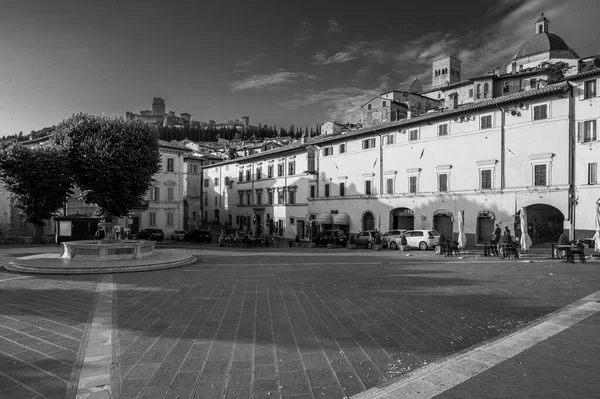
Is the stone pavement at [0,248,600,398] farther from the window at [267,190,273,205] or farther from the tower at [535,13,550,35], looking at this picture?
the tower at [535,13,550,35]

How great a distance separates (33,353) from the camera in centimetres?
606

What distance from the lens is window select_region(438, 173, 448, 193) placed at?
31641mm

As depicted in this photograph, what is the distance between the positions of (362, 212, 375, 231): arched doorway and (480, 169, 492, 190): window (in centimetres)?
1122

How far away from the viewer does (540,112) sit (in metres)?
26.1

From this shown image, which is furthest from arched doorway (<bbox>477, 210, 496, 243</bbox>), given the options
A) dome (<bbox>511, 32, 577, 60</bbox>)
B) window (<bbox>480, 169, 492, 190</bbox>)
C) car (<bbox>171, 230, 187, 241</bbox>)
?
dome (<bbox>511, 32, 577, 60</bbox>)

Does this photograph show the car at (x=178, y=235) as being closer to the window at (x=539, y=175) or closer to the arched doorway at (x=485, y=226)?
the arched doorway at (x=485, y=226)

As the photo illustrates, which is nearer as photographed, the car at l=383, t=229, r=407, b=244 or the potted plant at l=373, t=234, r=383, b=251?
the potted plant at l=373, t=234, r=383, b=251

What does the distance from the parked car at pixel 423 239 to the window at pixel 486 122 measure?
358 inches

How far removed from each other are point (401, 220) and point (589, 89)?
57.9 feet

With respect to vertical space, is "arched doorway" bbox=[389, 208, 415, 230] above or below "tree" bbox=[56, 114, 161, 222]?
below

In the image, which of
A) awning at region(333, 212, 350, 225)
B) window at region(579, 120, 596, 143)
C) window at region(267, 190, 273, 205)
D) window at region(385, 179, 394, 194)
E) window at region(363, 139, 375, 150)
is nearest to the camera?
window at region(579, 120, 596, 143)

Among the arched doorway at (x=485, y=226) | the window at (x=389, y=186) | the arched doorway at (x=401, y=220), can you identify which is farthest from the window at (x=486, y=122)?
the arched doorway at (x=401, y=220)

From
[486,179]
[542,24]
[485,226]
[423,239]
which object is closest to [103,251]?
[423,239]

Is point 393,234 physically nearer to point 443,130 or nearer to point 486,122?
point 443,130
